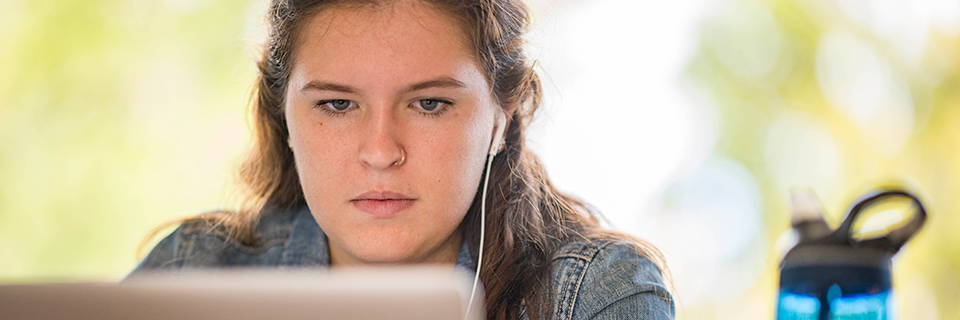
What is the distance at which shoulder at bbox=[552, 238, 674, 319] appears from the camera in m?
1.07

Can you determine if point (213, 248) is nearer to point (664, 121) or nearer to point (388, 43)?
point (388, 43)

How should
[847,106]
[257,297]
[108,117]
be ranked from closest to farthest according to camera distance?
[257,297] < [847,106] < [108,117]

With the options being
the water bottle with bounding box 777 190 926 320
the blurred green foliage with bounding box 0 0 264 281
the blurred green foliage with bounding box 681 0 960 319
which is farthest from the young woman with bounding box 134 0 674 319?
the blurred green foliage with bounding box 0 0 264 281

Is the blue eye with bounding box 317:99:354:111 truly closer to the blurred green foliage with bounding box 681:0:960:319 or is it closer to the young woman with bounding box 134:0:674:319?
the young woman with bounding box 134:0:674:319

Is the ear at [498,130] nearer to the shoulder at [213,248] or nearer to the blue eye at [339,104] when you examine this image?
the blue eye at [339,104]

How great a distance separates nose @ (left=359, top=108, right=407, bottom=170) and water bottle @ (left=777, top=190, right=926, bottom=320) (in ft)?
1.78

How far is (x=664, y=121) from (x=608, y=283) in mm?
1072

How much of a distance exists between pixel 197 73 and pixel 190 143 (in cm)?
22

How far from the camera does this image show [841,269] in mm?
664

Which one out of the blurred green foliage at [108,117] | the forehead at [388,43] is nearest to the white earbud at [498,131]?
the forehead at [388,43]

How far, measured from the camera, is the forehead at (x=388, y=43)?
107 centimetres

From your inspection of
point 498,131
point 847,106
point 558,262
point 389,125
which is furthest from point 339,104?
point 847,106

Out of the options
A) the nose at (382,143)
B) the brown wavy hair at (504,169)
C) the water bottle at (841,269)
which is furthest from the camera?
the brown wavy hair at (504,169)

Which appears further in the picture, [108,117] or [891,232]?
[108,117]
